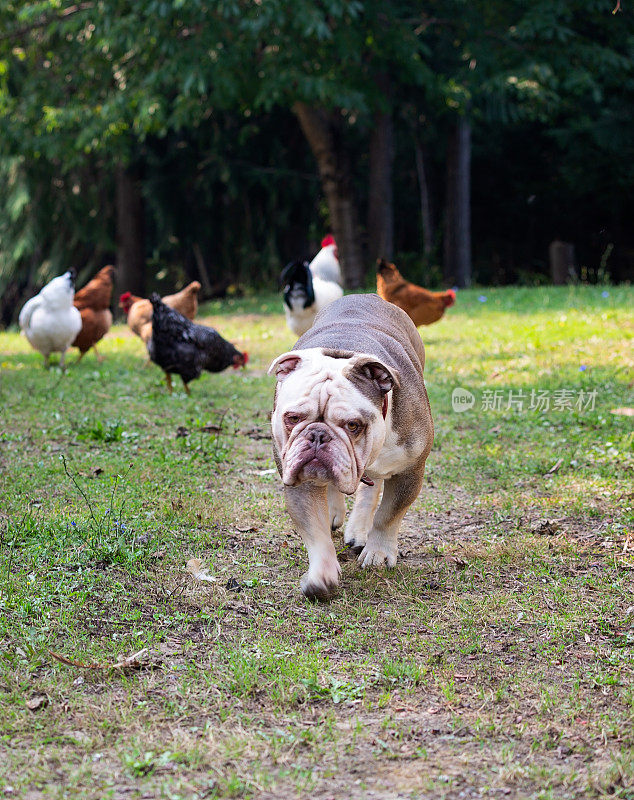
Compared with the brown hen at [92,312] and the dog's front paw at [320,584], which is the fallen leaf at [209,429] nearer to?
the dog's front paw at [320,584]

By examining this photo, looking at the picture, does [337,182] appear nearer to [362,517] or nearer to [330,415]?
[362,517]

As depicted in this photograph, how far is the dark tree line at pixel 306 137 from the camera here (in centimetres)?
1387

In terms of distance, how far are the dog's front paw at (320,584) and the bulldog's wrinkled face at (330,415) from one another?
52 cm

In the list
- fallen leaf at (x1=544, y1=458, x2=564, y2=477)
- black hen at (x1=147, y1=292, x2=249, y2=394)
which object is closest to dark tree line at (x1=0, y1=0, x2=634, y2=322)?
black hen at (x1=147, y1=292, x2=249, y2=394)

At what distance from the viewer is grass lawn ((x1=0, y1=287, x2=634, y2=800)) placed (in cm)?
254

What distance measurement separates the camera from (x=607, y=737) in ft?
8.77

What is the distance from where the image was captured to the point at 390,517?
157 inches

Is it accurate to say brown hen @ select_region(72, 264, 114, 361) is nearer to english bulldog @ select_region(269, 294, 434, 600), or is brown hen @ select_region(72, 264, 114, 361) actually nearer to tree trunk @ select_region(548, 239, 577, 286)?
english bulldog @ select_region(269, 294, 434, 600)

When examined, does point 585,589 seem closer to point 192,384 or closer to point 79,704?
point 79,704

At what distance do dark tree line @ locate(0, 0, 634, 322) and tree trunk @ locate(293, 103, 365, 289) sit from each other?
4 centimetres

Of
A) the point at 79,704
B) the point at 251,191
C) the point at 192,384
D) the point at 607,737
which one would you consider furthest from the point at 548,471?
the point at 251,191

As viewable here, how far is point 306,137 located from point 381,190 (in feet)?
7.08

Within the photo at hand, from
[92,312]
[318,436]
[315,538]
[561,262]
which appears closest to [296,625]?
[315,538]

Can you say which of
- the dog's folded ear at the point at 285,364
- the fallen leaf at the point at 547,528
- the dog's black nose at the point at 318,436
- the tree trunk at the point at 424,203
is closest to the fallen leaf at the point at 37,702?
the dog's black nose at the point at 318,436
